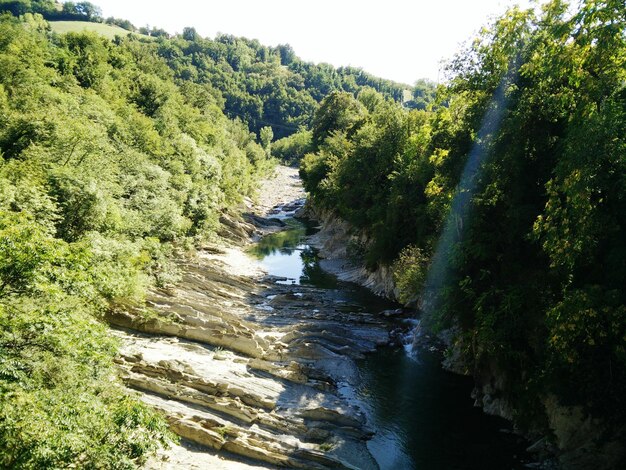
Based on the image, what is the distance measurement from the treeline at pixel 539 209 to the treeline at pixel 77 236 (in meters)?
14.5

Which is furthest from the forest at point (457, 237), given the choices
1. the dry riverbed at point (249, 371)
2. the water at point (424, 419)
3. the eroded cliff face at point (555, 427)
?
the dry riverbed at point (249, 371)

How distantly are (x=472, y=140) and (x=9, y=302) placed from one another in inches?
864

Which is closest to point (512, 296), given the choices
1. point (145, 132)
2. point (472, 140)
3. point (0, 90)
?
point (472, 140)

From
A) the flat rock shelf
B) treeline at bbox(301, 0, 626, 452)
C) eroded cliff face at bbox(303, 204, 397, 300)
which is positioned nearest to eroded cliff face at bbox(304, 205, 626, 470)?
treeline at bbox(301, 0, 626, 452)

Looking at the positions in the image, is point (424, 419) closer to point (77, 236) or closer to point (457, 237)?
point (457, 237)

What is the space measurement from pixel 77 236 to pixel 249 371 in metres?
12.3

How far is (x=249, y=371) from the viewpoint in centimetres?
2638

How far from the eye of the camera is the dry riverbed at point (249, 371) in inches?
758

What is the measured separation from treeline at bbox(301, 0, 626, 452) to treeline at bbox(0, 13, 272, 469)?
47.6 feet

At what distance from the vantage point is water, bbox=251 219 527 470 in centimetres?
2044

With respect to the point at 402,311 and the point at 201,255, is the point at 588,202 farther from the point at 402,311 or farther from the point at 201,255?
the point at 201,255

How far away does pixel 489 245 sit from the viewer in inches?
957

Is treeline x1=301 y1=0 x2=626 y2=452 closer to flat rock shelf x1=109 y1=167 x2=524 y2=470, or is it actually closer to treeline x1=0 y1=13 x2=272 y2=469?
flat rock shelf x1=109 y1=167 x2=524 y2=470

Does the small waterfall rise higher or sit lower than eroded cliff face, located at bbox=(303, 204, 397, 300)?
lower
